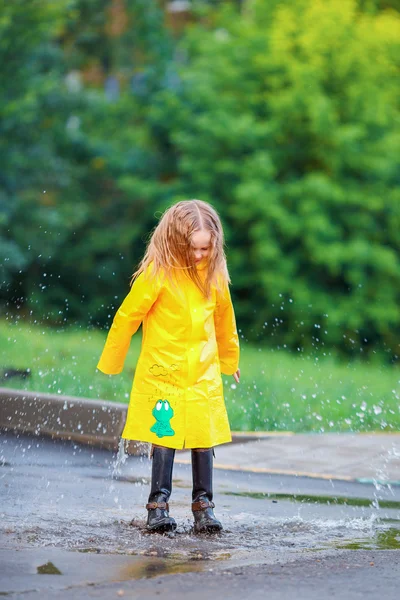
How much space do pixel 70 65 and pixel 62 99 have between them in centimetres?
388

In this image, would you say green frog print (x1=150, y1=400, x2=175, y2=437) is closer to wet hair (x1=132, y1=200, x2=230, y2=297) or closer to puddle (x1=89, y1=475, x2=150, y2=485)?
wet hair (x1=132, y1=200, x2=230, y2=297)

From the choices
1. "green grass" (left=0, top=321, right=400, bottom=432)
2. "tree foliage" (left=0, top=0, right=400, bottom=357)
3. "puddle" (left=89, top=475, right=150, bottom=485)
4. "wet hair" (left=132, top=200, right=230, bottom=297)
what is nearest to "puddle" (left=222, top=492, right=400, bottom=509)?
"puddle" (left=89, top=475, right=150, bottom=485)

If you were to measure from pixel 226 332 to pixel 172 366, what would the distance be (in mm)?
448

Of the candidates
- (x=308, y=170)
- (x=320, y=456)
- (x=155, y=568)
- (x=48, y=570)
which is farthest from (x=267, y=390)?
(x=308, y=170)

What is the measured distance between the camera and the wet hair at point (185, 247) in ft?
17.9

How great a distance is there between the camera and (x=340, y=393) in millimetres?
12797

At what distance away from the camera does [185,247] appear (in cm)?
548

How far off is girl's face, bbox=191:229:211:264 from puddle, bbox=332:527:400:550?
→ 62.3 inches

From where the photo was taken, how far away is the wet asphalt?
4199 mm

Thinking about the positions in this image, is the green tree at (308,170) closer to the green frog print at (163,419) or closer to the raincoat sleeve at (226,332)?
the raincoat sleeve at (226,332)

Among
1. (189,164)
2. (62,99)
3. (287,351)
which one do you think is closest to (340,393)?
(287,351)

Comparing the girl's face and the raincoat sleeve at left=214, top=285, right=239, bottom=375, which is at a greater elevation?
the girl's face

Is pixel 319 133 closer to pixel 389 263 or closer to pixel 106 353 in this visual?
pixel 389 263

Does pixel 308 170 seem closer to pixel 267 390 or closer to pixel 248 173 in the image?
pixel 248 173
